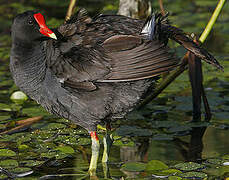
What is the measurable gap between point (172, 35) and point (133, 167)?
1.17 m

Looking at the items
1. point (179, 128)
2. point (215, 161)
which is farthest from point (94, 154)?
point (179, 128)

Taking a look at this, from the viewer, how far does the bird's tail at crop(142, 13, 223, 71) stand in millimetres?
4203

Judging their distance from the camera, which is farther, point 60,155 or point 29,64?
point 60,155

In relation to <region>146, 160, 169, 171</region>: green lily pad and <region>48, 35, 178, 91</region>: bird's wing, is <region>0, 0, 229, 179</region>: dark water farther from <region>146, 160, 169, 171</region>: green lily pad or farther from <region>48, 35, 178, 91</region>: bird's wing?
<region>48, 35, 178, 91</region>: bird's wing

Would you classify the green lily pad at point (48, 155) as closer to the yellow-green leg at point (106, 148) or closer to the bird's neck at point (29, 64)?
the yellow-green leg at point (106, 148)

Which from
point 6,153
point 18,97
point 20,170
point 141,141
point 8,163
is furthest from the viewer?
point 18,97

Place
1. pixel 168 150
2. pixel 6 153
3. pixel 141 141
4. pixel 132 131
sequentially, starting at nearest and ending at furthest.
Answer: pixel 6 153
pixel 168 150
pixel 141 141
pixel 132 131

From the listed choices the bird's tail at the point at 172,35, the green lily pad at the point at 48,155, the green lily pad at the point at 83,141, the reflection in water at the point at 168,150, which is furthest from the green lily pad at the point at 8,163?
the bird's tail at the point at 172,35

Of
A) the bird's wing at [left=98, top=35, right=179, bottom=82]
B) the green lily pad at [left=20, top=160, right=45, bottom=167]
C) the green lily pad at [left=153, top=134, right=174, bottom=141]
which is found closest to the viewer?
the bird's wing at [left=98, top=35, right=179, bottom=82]

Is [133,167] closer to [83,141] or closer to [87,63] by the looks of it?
[83,141]

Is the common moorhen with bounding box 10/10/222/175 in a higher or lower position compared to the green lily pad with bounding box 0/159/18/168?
higher

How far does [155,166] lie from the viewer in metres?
4.28

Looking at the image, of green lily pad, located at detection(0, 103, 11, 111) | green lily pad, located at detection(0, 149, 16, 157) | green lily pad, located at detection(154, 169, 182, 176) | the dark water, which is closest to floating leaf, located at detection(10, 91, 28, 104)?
the dark water

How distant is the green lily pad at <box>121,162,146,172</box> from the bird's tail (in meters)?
1.03
